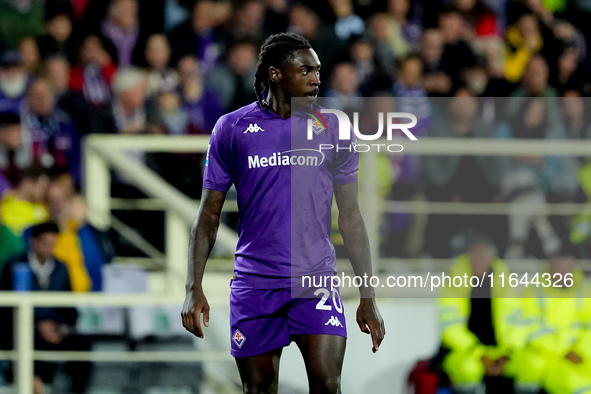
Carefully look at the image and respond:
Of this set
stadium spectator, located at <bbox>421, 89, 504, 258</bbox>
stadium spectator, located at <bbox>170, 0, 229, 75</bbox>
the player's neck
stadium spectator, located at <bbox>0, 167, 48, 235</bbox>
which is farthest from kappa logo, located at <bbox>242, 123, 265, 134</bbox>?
stadium spectator, located at <bbox>170, 0, 229, 75</bbox>

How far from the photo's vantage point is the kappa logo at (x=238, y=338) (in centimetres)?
391

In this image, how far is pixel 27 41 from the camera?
8508 millimetres

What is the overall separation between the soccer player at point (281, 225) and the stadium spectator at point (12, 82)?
4.57 metres

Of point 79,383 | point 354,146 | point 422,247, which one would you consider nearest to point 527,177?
point 422,247

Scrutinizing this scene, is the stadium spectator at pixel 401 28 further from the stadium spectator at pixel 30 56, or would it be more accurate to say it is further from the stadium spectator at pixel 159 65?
the stadium spectator at pixel 30 56

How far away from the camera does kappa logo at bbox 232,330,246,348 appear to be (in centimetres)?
391

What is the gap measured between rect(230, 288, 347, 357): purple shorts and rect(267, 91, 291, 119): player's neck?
0.73 meters

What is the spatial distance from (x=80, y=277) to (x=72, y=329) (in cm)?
40

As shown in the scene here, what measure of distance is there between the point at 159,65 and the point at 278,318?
16.3 feet

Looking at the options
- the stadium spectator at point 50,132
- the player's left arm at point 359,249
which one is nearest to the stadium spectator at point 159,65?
the stadium spectator at point 50,132

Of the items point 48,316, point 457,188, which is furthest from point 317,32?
point 48,316

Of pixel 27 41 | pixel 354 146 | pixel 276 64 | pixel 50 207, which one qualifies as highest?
pixel 27 41

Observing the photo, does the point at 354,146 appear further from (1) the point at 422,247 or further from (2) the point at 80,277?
(2) the point at 80,277

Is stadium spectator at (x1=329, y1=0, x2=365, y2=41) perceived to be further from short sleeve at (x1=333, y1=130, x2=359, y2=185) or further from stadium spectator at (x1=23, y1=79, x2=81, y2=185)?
short sleeve at (x1=333, y1=130, x2=359, y2=185)
